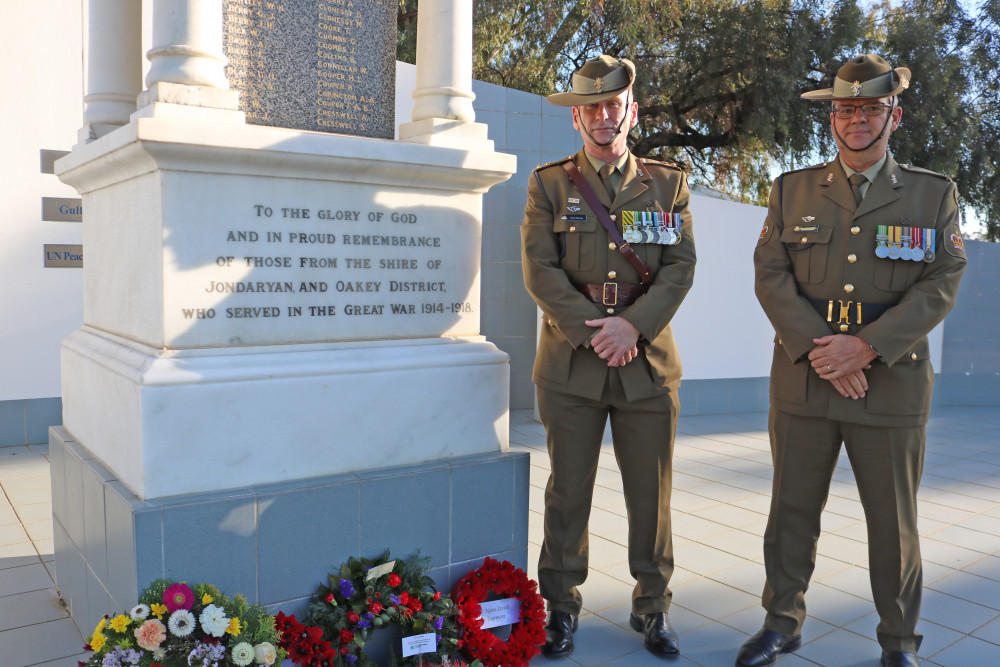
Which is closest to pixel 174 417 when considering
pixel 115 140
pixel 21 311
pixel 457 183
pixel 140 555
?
pixel 140 555

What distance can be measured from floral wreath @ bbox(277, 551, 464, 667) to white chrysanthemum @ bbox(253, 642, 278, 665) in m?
0.15

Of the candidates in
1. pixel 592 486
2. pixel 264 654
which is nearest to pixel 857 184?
pixel 592 486

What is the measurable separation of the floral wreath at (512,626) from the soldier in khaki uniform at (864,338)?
654 millimetres

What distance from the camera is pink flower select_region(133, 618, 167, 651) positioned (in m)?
1.87

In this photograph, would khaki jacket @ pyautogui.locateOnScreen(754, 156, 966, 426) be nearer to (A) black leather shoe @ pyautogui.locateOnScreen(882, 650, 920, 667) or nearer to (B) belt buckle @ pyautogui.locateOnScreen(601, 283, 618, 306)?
(B) belt buckle @ pyautogui.locateOnScreen(601, 283, 618, 306)

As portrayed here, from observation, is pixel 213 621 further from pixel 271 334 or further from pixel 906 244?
pixel 906 244

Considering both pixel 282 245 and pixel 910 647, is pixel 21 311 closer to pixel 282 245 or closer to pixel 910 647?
pixel 282 245

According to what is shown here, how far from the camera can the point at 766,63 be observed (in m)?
10.5

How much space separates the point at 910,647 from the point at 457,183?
1.98 meters

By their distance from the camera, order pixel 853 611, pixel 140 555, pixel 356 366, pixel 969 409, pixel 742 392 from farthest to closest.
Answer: pixel 969 409 → pixel 742 392 → pixel 853 611 → pixel 356 366 → pixel 140 555

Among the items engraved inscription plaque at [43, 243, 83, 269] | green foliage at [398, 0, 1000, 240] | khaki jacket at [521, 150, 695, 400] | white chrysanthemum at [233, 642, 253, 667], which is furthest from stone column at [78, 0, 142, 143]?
green foliage at [398, 0, 1000, 240]

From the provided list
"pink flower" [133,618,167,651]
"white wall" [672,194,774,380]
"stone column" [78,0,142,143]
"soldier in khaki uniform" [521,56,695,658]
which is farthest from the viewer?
"white wall" [672,194,774,380]

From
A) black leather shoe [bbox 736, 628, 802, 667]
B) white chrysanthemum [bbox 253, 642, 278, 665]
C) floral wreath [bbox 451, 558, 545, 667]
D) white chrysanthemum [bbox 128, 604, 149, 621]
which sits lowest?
black leather shoe [bbox 736, 628, 802, 667]

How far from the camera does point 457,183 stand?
8.46 ft
